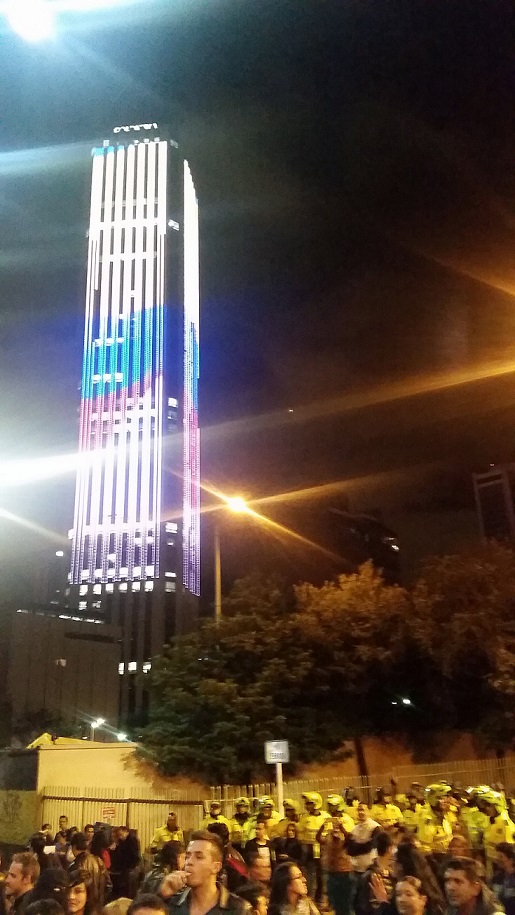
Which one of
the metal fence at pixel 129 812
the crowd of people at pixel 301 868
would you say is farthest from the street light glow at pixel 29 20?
the metal fence at pixel 129 812

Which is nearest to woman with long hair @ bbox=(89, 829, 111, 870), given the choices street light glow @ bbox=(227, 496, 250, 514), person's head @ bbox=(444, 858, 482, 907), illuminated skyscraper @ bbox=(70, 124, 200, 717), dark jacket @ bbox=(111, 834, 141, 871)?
dark jacket @ bbox=(111, 834, 141, 871)

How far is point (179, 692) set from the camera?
22094mm

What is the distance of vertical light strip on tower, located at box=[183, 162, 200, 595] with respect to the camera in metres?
89.7

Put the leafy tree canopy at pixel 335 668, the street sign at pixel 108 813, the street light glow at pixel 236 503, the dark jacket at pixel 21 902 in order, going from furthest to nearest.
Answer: the leafy tree canopy at pixel 335 668
the street light glow at pixel 236 503
the street sign at pixel 108 813
the dark jacket at pixel 21 902

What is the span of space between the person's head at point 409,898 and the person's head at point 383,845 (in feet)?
8.14

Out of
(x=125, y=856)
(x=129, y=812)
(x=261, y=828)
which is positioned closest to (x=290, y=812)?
(x=261, y=828)

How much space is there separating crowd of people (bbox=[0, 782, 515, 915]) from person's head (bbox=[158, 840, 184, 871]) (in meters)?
0.01

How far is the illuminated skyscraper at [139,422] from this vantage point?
92.6 metres

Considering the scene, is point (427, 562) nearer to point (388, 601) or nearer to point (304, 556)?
point (388, 601)

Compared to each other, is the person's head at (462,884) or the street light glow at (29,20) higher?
the street light glow at (29,20)

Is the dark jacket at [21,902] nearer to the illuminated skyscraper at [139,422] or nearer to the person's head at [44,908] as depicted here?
the person's head at [44,908]

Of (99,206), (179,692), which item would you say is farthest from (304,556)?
(99,206)

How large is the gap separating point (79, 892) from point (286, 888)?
1.70 meters

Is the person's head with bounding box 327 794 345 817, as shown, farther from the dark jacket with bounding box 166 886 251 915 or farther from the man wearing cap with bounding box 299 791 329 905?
the dark jacket with bounding box 166 886 251 915
